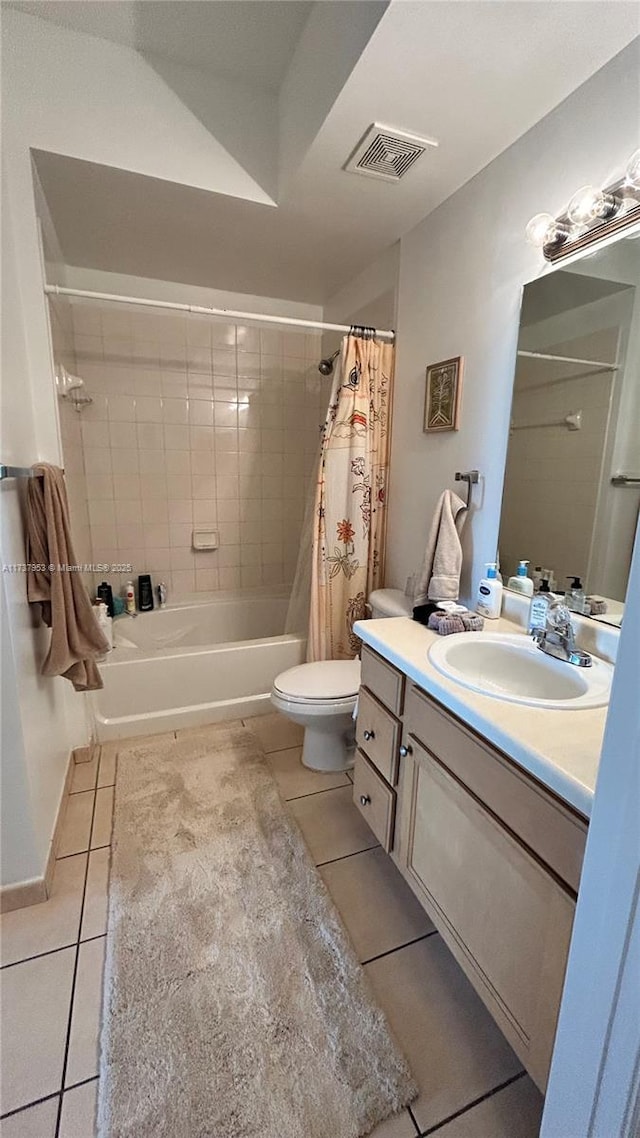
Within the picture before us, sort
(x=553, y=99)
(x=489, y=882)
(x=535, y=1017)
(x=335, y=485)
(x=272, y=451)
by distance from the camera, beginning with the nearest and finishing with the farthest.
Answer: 1. (x=535, y=1017)
2. (x=489, y=882)
3. (x=553, y=99)
4. (x=335, y=485)
5. (x=272, y=451)

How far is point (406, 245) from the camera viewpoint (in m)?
1.98

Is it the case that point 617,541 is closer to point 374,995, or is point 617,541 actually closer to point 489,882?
point 489,882

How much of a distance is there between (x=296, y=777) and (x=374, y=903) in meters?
0.63

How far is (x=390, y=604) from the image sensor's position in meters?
1.95

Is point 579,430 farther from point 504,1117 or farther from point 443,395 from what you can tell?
point 504,1117

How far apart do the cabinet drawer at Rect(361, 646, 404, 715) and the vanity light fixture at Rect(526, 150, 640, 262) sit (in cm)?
126

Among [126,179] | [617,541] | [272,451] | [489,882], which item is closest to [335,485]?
[272,451]

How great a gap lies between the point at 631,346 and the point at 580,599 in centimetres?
66

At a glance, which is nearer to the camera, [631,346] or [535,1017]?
[535,1017]

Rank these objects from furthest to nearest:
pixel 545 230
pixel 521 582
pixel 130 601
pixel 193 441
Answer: pixel 193 441 < pixel 130 601 < pixel 521 582 < pixel 545 230

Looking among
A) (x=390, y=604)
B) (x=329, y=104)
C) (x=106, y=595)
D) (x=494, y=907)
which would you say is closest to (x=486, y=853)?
(x=494, y=907)

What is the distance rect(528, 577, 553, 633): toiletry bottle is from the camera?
131cm

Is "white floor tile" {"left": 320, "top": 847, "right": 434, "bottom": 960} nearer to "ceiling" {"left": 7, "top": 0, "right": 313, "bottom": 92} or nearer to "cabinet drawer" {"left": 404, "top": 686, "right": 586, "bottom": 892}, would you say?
"cabinet drawer" {"left": 404, "top": 686, "right": 586, "bottom": 892}

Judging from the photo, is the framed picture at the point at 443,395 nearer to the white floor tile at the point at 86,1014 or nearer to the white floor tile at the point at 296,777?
the white floor tile at the point at 296,777
